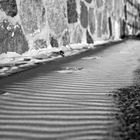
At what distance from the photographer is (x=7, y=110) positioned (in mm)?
988

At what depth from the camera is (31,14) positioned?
250 cm

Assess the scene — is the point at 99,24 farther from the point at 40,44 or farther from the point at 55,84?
the point at 55,84

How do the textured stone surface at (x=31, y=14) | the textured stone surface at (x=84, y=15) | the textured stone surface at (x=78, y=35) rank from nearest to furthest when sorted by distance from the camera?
the textured stone surface at (x=31, y=14)
the textured stone surface at (x=78, y=35)
the textured stone surface at (x=84, y=15)

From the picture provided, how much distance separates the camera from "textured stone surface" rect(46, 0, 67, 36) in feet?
9.20

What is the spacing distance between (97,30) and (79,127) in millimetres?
3813

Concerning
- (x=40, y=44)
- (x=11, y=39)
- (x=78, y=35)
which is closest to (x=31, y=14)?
(x=40, y=44)

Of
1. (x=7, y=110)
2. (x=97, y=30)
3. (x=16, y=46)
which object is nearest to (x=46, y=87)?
(x=7, y=110)

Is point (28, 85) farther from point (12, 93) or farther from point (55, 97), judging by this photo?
point (55, 97)

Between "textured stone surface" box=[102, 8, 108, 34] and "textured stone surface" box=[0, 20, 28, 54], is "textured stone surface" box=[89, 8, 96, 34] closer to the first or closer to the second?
"textured stone surface" box=[102, 8, 108, 34]

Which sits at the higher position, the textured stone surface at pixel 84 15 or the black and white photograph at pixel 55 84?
the textured stone surface at pixel 84 15

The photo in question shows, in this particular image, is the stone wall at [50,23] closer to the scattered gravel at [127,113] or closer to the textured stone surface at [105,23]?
the textured stone surface at [105,23]

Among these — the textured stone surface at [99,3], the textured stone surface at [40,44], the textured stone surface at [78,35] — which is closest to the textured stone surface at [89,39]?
the textured stone surface at [78,35]

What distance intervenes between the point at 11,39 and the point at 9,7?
0.27 meters

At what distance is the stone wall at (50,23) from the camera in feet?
7.15
